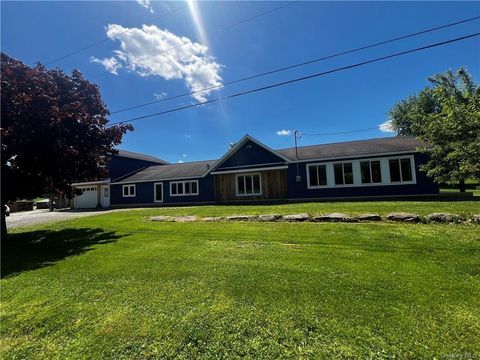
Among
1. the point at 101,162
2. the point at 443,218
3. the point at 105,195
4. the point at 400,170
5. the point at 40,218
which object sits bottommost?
the point at 443,218

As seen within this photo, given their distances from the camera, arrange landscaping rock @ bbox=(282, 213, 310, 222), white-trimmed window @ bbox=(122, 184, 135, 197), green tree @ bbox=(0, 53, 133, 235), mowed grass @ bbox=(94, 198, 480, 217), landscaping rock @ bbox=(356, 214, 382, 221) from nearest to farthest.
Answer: green tree @ bbox=(0, 53, 133, 235) < landscaping rock @ bbox=(356, 214, 382, 221) < mowed grass @ bbox=(94, 198, 480, 217) < landscaping rock @ bbox=(282, 213, 310, 222) < white-trimmed window @ bbox=(122, 184, 135, 197)

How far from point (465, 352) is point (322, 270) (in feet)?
8.43

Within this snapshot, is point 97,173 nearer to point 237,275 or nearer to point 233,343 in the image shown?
point 237,275

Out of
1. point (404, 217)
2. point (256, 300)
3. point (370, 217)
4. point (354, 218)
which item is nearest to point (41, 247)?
point (256, 300)

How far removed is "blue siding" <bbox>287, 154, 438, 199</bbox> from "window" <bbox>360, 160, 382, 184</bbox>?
47cm

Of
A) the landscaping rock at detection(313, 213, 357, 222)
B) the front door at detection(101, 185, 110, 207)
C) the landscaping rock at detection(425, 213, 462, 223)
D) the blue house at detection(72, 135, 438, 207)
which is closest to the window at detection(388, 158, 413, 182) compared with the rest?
the blue house at detection(72, 135, 438, 207)

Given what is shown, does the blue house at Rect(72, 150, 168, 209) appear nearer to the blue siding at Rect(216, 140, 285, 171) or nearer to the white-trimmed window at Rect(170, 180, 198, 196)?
the white-trimmed window at Rect(170, 180, 198, 196)

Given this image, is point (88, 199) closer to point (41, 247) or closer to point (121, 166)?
point (121, 166)

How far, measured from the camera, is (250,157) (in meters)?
22.7

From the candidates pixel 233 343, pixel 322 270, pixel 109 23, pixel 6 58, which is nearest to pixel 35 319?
pixel 233 343

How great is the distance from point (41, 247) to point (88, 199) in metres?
22.4

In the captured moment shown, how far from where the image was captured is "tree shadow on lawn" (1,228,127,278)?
7.50 m

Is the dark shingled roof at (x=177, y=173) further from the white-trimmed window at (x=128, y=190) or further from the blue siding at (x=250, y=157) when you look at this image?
the blue siding at (x=250, y=157)

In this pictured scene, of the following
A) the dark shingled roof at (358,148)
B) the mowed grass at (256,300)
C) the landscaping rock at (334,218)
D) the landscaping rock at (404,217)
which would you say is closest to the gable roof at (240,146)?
the dark shingled roof at (358,148)
